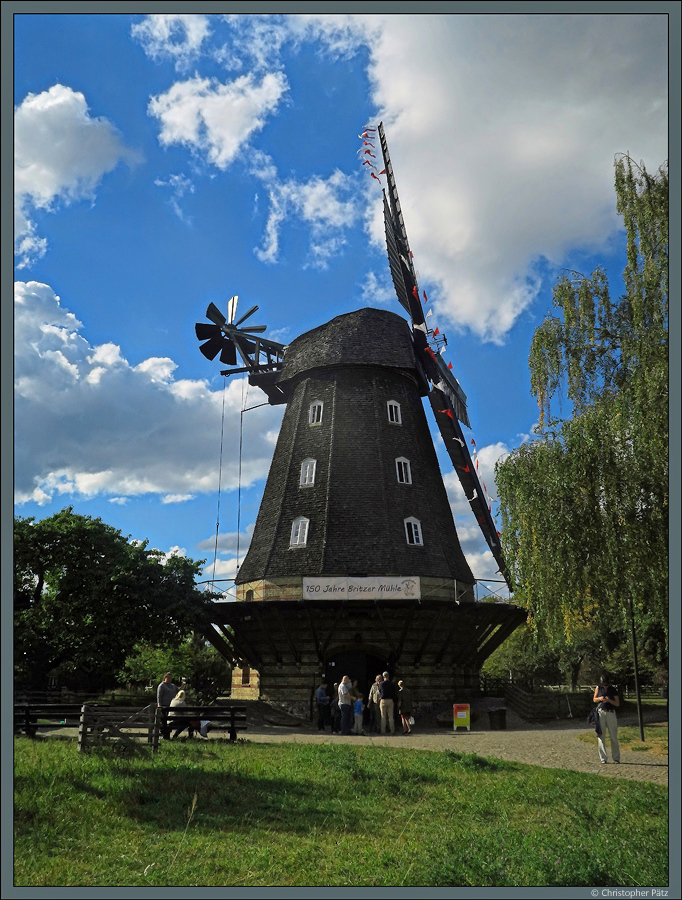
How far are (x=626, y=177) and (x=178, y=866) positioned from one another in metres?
13.5

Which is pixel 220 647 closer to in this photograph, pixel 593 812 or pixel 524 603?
pixel 524 603

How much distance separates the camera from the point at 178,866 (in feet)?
23.2

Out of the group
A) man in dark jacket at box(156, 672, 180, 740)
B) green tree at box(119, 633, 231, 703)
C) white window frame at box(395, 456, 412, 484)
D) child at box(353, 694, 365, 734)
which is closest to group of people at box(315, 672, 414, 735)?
child at box(353, 694, 365, 734)

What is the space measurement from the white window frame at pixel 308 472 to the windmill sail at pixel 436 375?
6715 millimetres

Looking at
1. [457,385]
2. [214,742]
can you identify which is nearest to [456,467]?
[457,385]

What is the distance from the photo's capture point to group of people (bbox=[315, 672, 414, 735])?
19.4 m

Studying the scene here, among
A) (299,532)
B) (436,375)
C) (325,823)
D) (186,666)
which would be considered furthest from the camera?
(186,666)

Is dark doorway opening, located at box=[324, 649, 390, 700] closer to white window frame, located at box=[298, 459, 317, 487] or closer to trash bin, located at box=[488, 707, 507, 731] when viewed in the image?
trash bin, located at box=[488, 707, 507, 731]

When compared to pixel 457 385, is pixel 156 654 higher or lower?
lower

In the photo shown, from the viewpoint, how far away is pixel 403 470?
89.1 ft

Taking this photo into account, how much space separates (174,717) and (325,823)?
28.9 ft

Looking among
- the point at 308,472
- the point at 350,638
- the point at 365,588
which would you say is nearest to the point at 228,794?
the point at 365,588

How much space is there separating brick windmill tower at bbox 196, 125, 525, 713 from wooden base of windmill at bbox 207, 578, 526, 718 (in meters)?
0.05

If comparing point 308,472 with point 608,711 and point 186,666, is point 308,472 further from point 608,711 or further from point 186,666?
point 608,711
